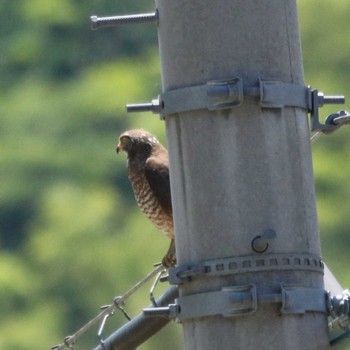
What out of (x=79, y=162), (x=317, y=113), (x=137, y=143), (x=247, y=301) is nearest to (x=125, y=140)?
(x=137, y=143)

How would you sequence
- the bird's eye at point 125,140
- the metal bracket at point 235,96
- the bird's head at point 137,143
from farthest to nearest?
the bird's eye at point 125,140 → the bird's head at point 137,143 → the metal bracket at point 235,96

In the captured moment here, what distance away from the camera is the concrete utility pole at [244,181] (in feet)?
11.1

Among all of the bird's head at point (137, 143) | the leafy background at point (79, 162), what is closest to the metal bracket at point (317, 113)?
the bird's head at point (137, 143)

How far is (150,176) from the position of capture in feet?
24.2

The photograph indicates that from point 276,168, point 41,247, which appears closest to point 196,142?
point 276,168

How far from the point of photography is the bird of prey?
7.18 metres

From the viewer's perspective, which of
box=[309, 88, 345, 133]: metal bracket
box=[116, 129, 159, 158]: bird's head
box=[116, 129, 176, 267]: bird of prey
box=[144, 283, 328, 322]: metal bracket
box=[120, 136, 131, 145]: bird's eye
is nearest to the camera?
box=[144, 283, 328, 322]: metal bracket

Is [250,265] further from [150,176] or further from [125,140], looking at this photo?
[125,140]

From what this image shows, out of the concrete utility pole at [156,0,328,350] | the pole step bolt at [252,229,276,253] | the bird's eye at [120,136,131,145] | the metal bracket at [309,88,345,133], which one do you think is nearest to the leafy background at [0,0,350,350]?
the bird's eye at [120,136,131,145]

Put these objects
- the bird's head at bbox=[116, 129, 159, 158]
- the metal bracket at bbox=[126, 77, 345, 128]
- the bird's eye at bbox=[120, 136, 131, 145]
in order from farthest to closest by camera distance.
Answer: the bird's eye at bbox=[120, 136, 131, 145], the bird's head at bbox=[116, 129, 159, 158], the metal bracket at bbox=[126, 77, 345, 128]

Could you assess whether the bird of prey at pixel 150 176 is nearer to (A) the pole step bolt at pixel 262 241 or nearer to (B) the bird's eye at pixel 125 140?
(B) the bird's eye at pixel 125 140

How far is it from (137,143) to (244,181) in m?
4.41

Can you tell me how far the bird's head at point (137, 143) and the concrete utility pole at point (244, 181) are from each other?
4.16 m

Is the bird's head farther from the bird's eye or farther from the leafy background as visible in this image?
the leafy background
